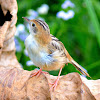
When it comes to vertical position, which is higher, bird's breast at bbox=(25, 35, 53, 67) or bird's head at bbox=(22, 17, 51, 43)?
bird's head at bbox=(22, 17, 51, 43)

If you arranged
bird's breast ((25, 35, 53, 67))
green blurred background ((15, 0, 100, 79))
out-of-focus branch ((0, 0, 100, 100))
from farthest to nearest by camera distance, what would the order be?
1. green blurred background ((15, 0, 100, 79))
2. bird's breast ((25, 35, 53, 67))
3. out-of-focus branch ((0, 0, 100, 100))

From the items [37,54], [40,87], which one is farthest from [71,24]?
[40,87]

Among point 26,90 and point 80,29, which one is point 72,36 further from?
point 26,90

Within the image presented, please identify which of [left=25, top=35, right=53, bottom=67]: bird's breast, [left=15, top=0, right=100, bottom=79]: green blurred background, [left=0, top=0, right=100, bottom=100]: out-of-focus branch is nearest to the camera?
[left=0, top=0, right=100, bottom=100]: out-of-focus branch

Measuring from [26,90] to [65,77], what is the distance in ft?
1.45

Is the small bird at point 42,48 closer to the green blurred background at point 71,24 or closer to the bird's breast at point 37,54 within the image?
the bird's breast at point 37,54

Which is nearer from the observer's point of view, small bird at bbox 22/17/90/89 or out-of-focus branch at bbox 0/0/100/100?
out-of-focus branch at bbox 0/0/100/100

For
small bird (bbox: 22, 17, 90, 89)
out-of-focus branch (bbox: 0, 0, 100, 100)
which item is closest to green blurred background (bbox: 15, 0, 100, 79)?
small bird (bbox: 22, 17, 90, 89)

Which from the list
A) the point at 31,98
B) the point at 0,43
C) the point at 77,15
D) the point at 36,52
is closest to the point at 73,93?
the point at 31,98

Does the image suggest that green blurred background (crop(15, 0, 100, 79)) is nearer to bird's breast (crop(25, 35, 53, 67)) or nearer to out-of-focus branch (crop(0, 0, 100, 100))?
bird's breast (crop(25, 35, 53, 67))

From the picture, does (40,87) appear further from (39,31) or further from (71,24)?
(71,24)

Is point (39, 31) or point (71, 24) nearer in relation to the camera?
point (39, 31)

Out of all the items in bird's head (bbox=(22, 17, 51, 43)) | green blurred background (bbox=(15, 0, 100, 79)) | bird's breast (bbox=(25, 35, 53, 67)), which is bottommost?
green blurred background (bbox=(15, 0, 100, 79))

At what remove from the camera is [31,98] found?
219cm
